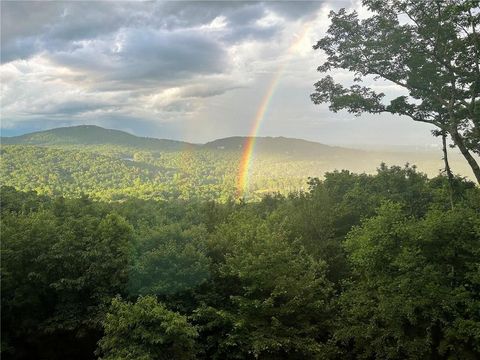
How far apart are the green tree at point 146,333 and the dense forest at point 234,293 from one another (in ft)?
0.19

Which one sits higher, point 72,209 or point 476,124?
point 476,124

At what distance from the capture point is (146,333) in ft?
55.3

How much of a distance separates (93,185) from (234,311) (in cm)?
13287

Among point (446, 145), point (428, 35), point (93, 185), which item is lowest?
point (93, 185)

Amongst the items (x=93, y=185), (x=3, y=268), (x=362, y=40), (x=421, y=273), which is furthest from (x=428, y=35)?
(x=93, y=185)

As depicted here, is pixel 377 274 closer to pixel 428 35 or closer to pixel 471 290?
pixel 471 290

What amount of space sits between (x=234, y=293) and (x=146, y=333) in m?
9.29

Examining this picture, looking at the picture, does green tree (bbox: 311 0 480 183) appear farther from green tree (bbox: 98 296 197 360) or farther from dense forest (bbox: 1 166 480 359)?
green tree (bbox: 98 296 197 360)

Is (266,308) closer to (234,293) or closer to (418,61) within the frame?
(234,293)

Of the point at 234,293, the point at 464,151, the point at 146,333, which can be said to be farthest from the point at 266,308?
the point at 464,151

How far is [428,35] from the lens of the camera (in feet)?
68.4

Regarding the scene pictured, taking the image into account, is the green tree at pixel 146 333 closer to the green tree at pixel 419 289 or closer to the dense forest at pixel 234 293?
the dense forest at pixel 234 293

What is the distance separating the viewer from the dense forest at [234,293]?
19.1 metres

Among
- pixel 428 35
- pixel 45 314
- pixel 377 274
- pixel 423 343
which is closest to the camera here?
pixel 423 343
